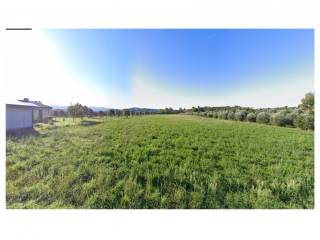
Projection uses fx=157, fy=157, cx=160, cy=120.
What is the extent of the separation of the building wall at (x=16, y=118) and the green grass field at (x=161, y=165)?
21 centimetres

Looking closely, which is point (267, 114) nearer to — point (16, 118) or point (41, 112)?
point (41, 112)

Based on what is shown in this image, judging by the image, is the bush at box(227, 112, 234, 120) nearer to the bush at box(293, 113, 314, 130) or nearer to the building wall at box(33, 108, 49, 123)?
the bush at box(293, 113, 314, 130)

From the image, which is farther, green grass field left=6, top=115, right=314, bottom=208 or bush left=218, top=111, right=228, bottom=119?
bush left=218, top=111, right=228, bottom=119

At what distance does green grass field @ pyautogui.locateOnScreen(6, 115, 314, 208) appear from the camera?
6.86ft

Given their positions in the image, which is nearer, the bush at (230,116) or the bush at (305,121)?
the bush at (305,121)

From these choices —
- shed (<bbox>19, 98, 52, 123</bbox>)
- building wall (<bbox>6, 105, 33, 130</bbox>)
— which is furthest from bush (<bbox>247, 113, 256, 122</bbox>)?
building wall (<bbox>6, 105, 33, 130</bbox>)

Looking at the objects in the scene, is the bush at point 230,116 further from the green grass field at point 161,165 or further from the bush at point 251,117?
the bush at point 251,117

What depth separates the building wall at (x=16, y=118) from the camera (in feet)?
7.59

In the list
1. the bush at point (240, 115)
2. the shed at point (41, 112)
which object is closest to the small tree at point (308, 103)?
the bush at point (240, 115)

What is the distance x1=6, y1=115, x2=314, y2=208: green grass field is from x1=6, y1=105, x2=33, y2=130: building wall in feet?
0.67
